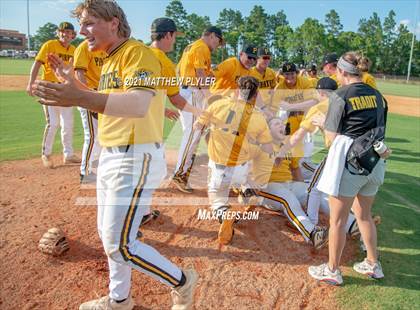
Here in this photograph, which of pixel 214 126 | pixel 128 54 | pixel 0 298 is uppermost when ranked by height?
pixel 128 54

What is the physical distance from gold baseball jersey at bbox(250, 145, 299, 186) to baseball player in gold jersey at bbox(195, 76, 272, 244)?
0.12 meters

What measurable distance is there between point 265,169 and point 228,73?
2406 mm

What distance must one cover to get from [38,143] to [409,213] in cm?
848

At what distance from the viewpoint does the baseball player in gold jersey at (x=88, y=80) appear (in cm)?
558

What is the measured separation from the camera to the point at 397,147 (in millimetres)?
11367

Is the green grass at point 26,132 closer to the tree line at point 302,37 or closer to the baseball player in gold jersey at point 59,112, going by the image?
the baseball player in gold jersey at point 59,112

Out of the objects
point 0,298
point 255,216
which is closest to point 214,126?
point 255,216

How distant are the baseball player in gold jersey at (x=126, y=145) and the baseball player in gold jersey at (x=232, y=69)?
3987mm

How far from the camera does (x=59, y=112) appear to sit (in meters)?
7.26

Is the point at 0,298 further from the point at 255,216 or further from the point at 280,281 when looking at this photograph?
the point at 255,216

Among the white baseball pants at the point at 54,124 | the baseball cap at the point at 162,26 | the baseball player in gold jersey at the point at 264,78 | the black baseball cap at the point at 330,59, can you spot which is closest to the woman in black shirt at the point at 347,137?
the baseball cap at the point at 162,26

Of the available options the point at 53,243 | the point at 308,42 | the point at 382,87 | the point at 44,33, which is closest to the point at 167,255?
the point at 53,243

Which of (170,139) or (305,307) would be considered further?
(170,139)

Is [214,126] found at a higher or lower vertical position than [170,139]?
higher
